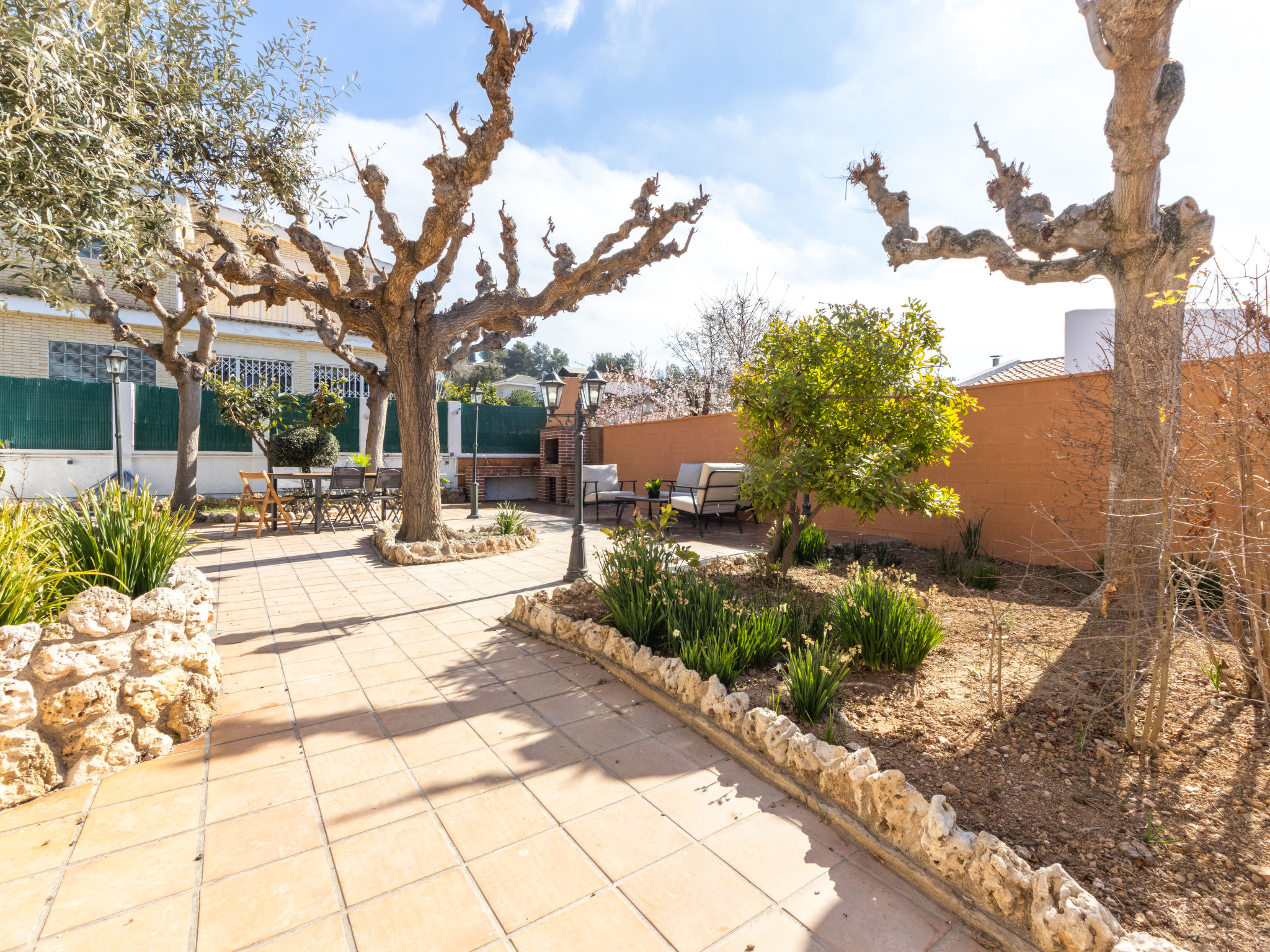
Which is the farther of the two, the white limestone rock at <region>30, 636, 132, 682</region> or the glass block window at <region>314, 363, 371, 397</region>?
the glass block window at <region>314, 363, 371, 397</region>

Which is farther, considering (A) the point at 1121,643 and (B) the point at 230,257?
(B) the point at 230,257

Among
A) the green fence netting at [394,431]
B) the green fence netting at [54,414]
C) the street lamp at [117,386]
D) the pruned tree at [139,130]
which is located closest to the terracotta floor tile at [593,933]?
the pruned tree at [139,130]

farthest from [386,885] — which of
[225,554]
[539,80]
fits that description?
[225,554]

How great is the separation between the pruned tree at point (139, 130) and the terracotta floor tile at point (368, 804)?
3.48 m

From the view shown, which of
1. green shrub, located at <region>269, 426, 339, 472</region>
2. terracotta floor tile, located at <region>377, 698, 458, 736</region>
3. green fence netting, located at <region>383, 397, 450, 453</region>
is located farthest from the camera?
green fence netting, located at <region>383, 397, 450, 453</region>

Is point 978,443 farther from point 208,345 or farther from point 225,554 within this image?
point 208,345

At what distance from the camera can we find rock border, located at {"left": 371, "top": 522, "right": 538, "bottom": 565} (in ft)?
19.7

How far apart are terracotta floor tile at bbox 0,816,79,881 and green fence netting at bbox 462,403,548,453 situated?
1205 centimetres

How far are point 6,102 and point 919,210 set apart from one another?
7.11 meters

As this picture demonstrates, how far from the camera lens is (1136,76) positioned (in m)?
3.72

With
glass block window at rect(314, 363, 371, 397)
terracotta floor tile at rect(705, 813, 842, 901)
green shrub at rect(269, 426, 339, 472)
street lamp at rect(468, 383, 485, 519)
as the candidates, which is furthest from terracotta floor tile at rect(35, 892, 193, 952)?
glass block window at rect(314, 363, 371, 397)

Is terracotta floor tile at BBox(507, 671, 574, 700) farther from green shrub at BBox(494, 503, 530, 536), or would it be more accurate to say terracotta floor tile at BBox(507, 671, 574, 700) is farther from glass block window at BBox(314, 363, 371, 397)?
glass block window at BBox(314, 363, 371, 397)

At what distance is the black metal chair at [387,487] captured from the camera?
8266 mm

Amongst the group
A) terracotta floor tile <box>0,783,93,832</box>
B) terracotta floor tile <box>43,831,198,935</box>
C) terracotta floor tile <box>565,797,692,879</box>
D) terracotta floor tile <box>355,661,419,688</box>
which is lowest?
terracotta floor tile <box>0,783,93,832</box>
